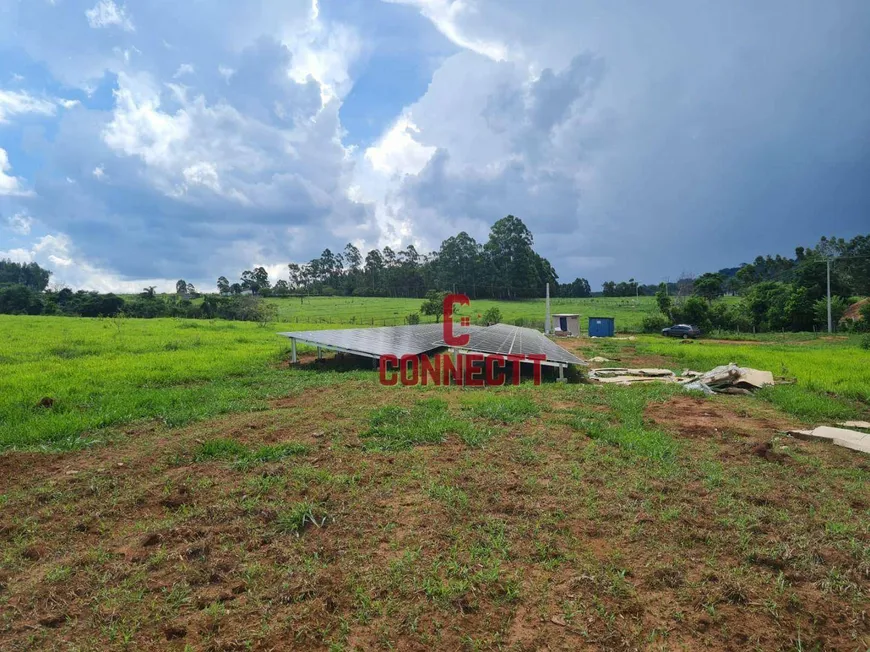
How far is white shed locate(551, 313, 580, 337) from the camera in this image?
119ft

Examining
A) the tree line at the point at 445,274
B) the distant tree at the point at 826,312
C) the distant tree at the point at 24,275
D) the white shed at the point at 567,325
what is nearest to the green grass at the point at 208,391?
the white shed at the point at 567,325

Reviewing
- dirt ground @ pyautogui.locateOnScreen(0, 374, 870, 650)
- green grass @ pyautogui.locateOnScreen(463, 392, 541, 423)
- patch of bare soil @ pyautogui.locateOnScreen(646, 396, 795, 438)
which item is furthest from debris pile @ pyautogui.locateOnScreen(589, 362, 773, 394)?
dirt ground @ pyautogui.locateOnScreen(0, 374, 870, 650)

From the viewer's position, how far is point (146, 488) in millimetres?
4555

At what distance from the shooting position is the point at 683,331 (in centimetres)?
3438

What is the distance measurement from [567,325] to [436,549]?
1425 inches

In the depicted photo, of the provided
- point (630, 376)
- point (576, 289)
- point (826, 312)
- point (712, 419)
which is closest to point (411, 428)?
point (712, 419)

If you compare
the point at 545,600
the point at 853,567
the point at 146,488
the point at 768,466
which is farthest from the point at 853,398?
the point at 146,488

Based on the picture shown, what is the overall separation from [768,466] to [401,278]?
80.9 metres

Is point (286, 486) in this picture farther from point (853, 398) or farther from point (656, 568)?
point (853, 398)

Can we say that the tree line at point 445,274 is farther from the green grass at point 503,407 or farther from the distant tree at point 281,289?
the green grass at point 503,407

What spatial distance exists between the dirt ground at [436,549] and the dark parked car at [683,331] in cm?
3201

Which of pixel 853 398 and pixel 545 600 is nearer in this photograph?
pixel 545 600

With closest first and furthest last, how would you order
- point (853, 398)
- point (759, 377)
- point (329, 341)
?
point (853, 398) → point (759, 377) → point (329, 341)

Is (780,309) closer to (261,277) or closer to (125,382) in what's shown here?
(125,382)
